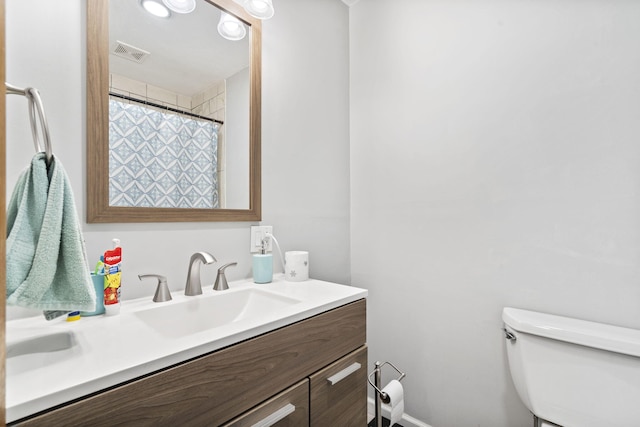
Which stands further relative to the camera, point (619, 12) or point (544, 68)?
point (544, 68)

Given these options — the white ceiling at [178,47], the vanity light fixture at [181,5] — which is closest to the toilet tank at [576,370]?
the white ceiling at [178,47]

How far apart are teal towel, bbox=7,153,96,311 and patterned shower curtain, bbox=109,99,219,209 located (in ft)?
0.98

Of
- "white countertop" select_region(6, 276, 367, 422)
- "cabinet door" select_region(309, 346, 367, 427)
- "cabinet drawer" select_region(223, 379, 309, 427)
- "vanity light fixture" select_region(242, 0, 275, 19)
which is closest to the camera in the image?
"white countertop" select_region(6, 276, 367, 422)

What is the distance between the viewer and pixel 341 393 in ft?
2.94

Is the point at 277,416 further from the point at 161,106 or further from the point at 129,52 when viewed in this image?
the point at 129,52

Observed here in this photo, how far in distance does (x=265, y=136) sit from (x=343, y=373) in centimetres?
99

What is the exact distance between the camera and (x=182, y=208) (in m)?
1.01

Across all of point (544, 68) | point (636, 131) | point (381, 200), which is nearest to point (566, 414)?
point (636, 131)

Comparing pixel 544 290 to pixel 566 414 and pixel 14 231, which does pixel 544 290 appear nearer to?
pixel 566 414

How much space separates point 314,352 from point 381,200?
0.93 m

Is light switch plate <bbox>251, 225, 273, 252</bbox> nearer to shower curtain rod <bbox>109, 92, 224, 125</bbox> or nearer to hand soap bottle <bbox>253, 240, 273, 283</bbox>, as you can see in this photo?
hand soap bottle <bbox>253, 240, 273, 283</bbox>

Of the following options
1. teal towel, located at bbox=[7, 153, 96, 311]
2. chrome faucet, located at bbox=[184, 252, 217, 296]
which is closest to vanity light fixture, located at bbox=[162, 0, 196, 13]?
teal towel, located at bbox=[7, 153, 96, 311]

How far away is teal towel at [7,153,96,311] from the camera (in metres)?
0.53

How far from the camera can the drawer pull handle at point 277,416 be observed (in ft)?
2.17
